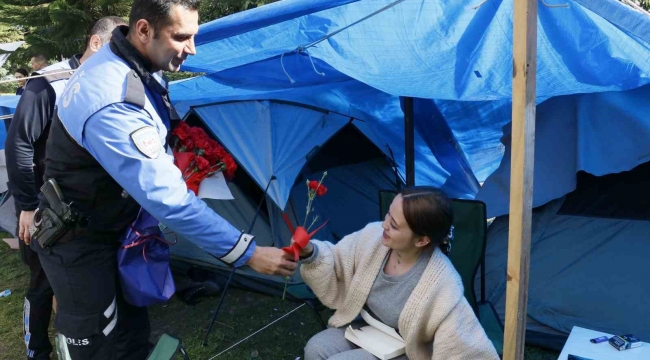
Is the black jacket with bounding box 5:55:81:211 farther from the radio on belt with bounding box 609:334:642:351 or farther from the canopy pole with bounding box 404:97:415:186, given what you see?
the radio on belt with bounding box 609:334:642:351

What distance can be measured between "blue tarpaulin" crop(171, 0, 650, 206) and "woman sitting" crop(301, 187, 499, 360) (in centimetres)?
66

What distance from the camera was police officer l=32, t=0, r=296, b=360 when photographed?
69.7 inches

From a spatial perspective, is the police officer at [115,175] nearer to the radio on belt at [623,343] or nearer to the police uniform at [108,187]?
the police uniform at [108,187]

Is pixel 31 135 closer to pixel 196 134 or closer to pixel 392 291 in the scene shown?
pixel 196 134

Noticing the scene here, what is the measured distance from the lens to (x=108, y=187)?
6.39 feet

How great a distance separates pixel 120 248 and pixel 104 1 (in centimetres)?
1187

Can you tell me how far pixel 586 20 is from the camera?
7.68 ft

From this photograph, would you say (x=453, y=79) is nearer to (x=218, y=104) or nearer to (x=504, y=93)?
(x=504, y=93)

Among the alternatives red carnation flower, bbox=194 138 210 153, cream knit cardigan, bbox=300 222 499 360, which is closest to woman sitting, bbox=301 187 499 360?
cream knit cardigan, bbox=300 222 499 360

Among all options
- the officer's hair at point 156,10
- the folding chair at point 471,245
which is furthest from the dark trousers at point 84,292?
the folding chair at point 471,245

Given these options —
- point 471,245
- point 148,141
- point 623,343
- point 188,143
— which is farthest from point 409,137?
point 148,141

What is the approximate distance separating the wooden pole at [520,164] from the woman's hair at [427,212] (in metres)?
0.45

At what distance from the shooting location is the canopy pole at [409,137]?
3.39 m

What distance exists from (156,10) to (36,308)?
1.84 meters
